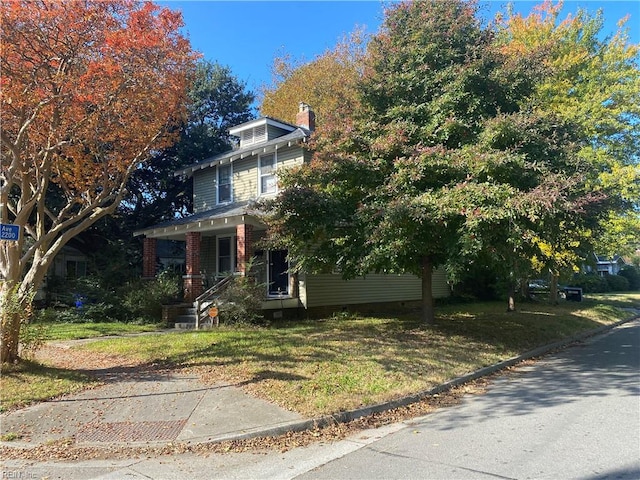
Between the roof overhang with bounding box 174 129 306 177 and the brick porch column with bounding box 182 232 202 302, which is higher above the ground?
the roof overhang with bounding box 174 129 306 177

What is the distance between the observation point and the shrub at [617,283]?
4644 centimetres

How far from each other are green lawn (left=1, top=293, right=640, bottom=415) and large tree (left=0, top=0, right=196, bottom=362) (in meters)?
2.26

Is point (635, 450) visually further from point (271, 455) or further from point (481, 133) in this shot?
point (481, 133)

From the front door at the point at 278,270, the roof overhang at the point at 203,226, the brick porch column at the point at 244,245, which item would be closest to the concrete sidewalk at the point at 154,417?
the brick porch column at the point at 244,245

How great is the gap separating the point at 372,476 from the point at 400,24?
12003mm

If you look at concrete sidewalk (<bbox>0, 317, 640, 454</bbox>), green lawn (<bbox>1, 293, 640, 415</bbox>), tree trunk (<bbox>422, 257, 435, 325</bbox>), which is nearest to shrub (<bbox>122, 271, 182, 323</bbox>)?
green lawn (<bbox>1, 293, 640, 415</bbox>)

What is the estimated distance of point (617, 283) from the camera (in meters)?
46.8

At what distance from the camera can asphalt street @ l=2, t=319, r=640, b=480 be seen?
4664 millimetres

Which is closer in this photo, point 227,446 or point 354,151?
point 227,446

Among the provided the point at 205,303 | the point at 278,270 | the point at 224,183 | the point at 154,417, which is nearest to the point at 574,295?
the point at 278,270

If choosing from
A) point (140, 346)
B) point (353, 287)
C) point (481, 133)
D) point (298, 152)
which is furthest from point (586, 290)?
point (140, 346)

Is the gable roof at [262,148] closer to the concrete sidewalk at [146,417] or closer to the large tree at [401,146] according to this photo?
the large tree at [401,146]

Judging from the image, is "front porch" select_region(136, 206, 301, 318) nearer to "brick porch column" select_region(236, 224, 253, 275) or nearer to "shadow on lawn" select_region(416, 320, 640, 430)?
"brick porch column" select_region(236, 224, 253, 275)

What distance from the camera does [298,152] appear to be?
59.8ft
